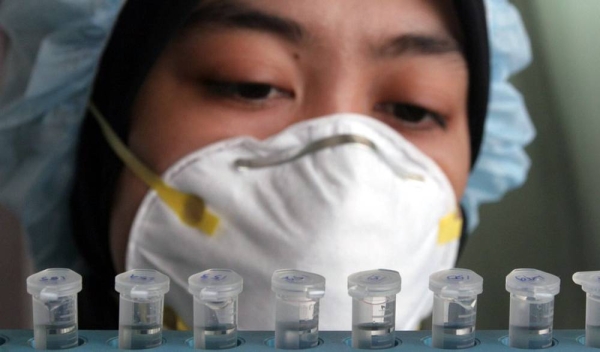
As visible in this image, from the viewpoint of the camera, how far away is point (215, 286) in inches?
31.4

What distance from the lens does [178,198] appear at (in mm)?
1000

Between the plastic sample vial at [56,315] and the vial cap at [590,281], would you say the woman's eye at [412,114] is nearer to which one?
the vial cap at [590,281]

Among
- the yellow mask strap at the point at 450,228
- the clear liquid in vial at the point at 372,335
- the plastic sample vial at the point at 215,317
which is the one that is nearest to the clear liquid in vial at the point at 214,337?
the plastic sample vial at the point at 215,317

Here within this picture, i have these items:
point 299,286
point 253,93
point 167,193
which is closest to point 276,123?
point 253,93

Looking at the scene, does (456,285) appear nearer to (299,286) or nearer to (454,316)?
(454,316)

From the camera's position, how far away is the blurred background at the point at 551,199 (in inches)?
40.3

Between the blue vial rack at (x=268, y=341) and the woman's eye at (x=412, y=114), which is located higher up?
the woman's eye at (x=412, y=114)

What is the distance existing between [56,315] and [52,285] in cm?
4

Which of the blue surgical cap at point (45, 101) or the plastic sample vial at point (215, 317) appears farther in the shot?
the blue surgical cap at point (45, 101)

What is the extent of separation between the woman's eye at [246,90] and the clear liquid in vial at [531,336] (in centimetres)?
40

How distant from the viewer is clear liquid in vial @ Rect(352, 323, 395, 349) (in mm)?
817

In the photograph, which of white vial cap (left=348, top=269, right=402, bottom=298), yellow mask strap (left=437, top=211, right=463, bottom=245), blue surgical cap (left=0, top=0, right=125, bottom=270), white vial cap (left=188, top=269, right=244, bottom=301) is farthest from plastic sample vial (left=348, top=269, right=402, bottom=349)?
blue surgical cap (left=0, top=0, right=125, bottom=270)

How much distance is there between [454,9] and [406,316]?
0.40 metres

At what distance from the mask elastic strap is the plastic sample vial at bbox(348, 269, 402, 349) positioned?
0.25 metres
